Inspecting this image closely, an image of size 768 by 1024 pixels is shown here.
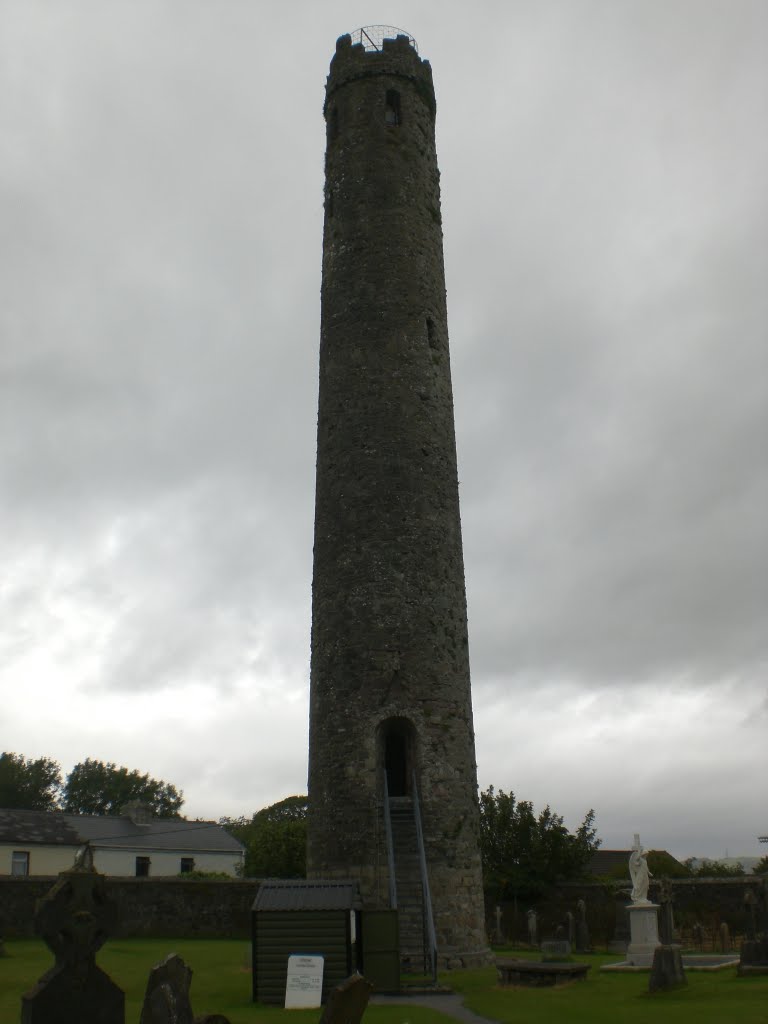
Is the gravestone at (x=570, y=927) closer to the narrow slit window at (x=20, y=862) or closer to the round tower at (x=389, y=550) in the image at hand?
the round tower at (x=389, y=550)

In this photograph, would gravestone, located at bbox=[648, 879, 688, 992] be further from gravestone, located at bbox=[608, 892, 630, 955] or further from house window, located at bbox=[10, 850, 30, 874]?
house window, located at bbox=[10, 850, 30, 874]

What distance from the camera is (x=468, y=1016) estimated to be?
11.4 m

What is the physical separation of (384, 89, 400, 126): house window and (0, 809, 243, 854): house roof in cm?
3037

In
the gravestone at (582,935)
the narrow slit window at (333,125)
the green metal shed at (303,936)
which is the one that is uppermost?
the narrow slit window at (333,125)

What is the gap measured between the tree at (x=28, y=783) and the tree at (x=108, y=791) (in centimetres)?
149

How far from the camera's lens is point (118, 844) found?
4088 cm

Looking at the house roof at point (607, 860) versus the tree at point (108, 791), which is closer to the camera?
the house roof at point (607, 860)

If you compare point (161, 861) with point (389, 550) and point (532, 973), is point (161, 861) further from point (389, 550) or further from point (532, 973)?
point (532, 973)

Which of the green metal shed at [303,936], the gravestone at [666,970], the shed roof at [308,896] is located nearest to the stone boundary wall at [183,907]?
the shed roof at [308,896]

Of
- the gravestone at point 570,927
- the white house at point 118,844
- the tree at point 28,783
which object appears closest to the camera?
the gravestone at point 570,927

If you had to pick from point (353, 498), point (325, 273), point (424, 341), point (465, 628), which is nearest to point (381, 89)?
point (325, 273)

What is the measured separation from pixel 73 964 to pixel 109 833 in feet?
125

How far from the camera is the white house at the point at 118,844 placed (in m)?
38.9

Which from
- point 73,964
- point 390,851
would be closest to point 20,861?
point 390,851
